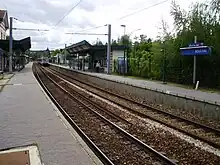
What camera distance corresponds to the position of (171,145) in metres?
9.10

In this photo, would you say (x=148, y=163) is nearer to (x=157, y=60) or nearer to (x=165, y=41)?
(x=165, y=41)

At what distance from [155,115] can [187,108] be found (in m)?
1.97

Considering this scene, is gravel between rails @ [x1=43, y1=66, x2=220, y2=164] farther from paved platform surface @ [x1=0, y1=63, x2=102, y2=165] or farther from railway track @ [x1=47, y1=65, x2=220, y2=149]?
paved platform surface @ [x1=0, y1=63, x2=102, y2=165]

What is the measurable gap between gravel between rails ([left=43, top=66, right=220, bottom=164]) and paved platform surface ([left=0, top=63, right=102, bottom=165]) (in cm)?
198

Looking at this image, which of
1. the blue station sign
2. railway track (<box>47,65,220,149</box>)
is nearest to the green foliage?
the blue station sign

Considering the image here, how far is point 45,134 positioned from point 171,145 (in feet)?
11.3

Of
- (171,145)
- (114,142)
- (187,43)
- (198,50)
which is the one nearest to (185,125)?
(171,145)

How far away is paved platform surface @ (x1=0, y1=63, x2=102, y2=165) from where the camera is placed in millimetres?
7245

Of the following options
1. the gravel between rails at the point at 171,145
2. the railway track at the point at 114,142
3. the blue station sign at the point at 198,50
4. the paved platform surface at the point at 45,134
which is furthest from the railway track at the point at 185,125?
the blue station sign at the point at 198,50

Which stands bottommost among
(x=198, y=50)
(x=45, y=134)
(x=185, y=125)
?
(x=185, y=125)

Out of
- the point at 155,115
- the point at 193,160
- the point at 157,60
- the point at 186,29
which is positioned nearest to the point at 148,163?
the point at 193,160

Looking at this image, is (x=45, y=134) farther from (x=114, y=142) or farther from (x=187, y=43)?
(x=187, y=43)

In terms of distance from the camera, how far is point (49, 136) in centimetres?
927

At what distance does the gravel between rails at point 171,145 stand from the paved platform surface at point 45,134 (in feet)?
6.51
